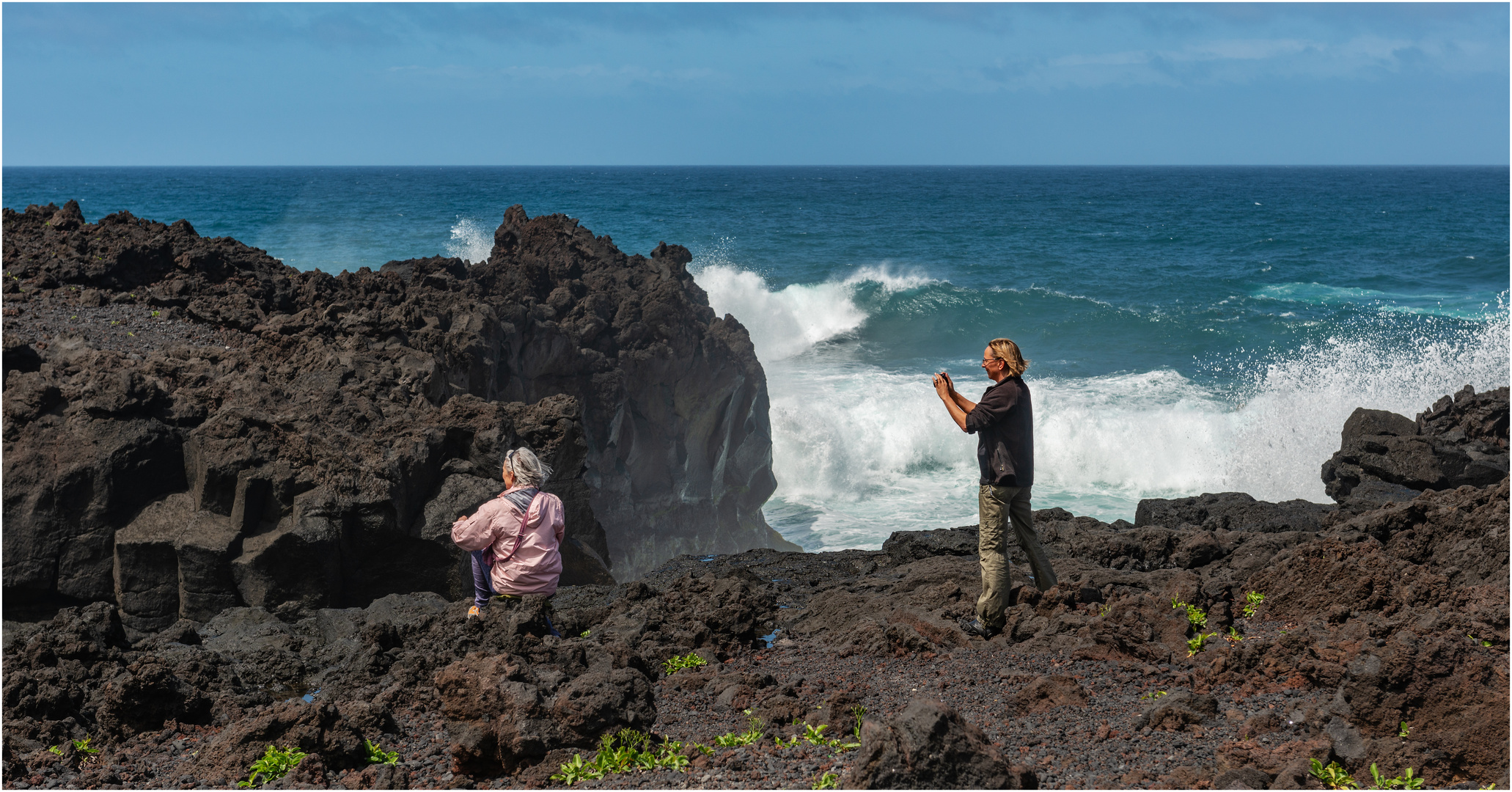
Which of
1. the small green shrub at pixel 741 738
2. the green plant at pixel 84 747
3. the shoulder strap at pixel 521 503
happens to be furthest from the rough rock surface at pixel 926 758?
the green plant at pixel 84 747

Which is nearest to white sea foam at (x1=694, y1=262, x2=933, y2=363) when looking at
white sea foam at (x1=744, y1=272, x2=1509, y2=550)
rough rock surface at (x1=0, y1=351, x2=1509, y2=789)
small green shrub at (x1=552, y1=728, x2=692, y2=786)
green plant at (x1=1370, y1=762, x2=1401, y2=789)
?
white sea foam at (x1=744, y1=272, x2=1509, y2=550)

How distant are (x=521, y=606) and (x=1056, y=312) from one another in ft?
104

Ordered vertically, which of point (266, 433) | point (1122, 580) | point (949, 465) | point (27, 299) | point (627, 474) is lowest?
point (949, 465)

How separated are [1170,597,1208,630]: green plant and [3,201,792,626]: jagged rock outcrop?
5.23 meters

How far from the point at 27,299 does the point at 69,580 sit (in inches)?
187

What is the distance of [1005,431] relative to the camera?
5.61m

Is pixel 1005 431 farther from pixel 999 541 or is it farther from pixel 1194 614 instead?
pixel 1194 614

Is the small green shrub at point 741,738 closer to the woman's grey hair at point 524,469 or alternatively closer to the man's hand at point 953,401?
the woman's grey hair at point 524,469

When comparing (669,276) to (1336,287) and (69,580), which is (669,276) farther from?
(1336,287)

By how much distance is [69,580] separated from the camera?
7.58 m

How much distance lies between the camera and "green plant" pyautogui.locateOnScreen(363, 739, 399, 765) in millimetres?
4504

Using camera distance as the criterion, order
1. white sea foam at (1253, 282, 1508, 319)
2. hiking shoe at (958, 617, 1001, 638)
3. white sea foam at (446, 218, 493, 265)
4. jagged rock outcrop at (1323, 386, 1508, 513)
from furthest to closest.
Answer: white sea foam at (446, 218, 493, 265)
white sea foam at (1253, 282, 1508, 319)
jagged rock outcrop at (1323, 386, 1508, 513)
hiking shoe at (958, 617, 1001, 638)

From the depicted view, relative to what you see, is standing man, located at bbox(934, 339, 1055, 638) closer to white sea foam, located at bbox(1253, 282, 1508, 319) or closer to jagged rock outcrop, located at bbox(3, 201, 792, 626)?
jagged rock outcrop, located at bbox(3, 201, 792, 626)

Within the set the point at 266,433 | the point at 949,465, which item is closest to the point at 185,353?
the point at 266,433
